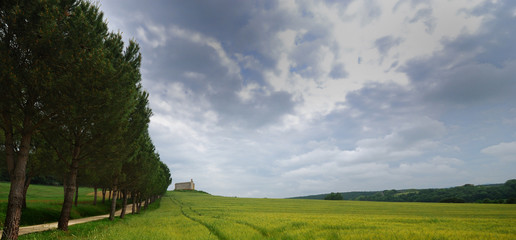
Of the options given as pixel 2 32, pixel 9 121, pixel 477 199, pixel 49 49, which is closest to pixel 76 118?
pixel 9 121

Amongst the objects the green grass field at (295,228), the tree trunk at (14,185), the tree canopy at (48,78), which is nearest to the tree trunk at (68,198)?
the green grass field at (295,228)

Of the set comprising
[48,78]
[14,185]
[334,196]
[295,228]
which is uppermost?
[48,78]

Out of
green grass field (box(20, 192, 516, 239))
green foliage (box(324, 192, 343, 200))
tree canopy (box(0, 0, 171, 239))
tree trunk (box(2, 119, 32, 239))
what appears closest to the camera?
tree canopy (box(0, 0, 171, 239))

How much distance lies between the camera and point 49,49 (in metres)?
11.3

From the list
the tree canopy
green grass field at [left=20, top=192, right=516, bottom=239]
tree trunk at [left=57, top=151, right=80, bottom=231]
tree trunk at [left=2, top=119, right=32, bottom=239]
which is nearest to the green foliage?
green grass field at [left=20, top=192, right=516, bottom=239]

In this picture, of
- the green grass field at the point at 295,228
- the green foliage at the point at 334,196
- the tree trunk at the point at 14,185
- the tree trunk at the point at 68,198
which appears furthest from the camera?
the green foliage at the point at 334,196

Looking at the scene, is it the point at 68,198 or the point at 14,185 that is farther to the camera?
the point at 68,198

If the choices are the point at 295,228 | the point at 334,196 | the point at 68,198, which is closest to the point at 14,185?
the point at 68,198

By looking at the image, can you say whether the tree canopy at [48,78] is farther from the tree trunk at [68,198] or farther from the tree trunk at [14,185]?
the tree trunk at [68,198]

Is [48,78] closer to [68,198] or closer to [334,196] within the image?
[68,198]

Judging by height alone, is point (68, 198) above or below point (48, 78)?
below

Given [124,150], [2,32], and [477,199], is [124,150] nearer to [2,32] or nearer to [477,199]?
[2,32]

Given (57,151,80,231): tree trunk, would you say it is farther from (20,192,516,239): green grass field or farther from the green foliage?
the green foliage

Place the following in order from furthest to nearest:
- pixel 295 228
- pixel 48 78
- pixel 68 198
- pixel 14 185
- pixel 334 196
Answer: pixel 334 196 < pixel 68 198 < pixel 295 228 < pixel 14 185 < pixel 48 78
